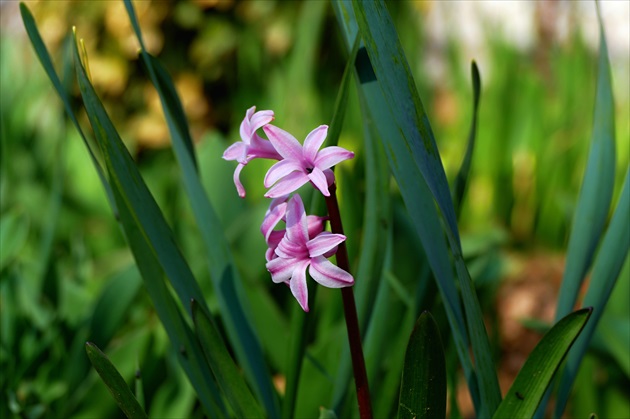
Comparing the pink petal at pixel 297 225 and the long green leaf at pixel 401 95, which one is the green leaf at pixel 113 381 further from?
the long green leaf at pixel 401 95

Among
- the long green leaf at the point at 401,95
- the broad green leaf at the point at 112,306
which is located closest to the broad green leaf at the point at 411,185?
the long green leaf at the point at 401,95

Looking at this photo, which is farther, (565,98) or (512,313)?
(565,98)

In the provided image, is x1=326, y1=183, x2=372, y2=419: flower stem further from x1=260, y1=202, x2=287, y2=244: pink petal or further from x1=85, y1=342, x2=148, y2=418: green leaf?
x1=85, y1=342, x2=148, y2=418: green leaf

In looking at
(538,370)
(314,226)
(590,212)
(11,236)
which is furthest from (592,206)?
(11,236)

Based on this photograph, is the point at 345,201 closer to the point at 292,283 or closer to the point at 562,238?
the point at 292,283

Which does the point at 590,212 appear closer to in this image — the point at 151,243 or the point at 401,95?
the point at 401,95

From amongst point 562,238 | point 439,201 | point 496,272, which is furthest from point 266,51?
point 439,201
